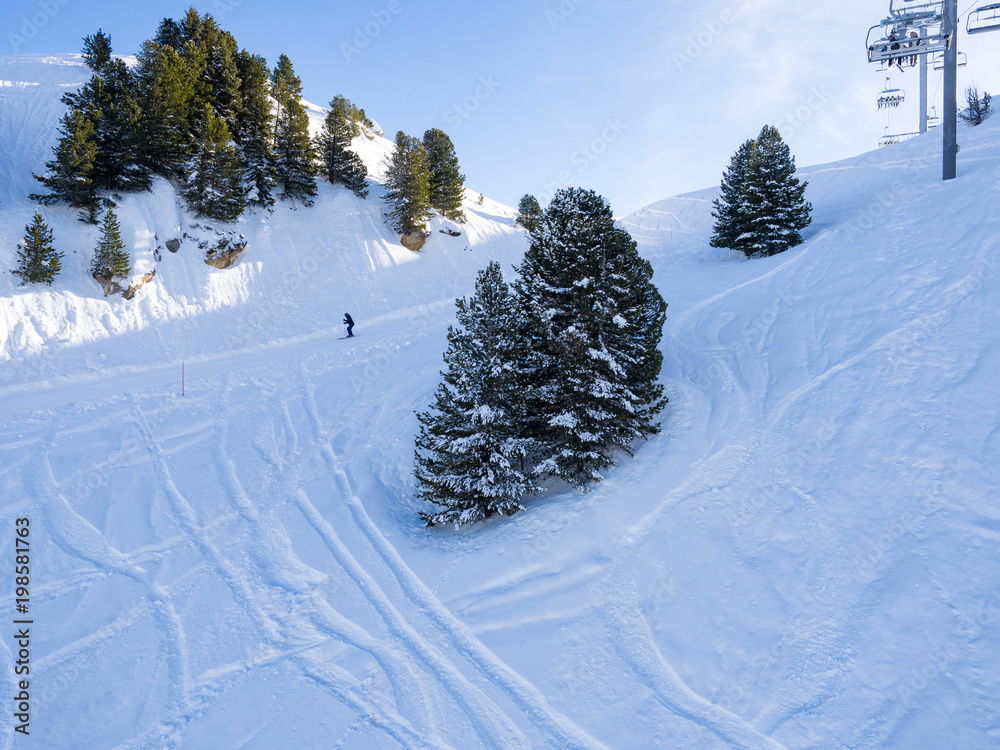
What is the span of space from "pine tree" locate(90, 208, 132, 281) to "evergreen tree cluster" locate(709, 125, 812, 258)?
32.2 m

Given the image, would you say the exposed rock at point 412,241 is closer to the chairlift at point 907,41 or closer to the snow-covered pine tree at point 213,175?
the snow-covered pine tree at point 213,175

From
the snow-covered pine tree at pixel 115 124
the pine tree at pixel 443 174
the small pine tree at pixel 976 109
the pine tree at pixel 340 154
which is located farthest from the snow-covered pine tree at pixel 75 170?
the small pine tree at pixel 976 109

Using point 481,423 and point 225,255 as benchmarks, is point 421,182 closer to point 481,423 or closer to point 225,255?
point 225,255

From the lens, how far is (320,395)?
16875 mm

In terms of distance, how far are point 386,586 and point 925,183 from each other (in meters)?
28.3

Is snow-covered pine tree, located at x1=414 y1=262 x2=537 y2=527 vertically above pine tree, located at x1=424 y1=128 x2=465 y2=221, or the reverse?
pine tree, located at x1=424 y1=128 x2=465 y2=221

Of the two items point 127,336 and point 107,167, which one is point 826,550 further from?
point 107,167

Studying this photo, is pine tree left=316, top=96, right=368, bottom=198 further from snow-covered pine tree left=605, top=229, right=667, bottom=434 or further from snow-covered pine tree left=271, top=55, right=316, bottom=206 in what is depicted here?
snow-covered pine tree left=605, top=229, right=667, bottom=434

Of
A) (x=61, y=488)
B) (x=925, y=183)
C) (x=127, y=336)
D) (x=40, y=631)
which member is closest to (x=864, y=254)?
(x=925, y=183)

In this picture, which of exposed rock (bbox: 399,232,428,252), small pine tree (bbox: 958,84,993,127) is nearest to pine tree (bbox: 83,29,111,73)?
exposed rock (bbox: 399,232,428,252)

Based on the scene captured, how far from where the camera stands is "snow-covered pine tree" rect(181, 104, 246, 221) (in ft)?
89.2

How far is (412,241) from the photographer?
36.7 metres

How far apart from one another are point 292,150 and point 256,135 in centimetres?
231

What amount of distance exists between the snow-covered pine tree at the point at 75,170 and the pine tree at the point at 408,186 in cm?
1794
